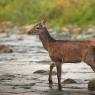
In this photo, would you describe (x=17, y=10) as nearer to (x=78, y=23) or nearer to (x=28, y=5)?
(x=28, y=5)

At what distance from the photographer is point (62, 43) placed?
42.6 ft

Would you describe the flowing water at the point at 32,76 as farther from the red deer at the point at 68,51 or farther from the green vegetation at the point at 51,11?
the green vegetation at the point at 51,11

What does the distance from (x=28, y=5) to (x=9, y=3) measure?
572 cm

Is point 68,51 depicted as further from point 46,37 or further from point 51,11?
point 51,11

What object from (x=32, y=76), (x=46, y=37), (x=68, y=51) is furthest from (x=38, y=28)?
(x=32, y=76)

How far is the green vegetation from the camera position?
44009 mm

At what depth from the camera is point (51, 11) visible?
50.2 m

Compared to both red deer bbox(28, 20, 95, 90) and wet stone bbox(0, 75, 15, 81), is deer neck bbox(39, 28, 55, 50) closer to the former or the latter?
red deer bbox(28, 20, 95, 90)

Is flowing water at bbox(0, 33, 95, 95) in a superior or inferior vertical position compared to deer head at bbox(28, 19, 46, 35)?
inferior

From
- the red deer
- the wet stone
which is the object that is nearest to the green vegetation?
the wet stone

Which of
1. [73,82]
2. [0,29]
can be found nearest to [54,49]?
[73,82]

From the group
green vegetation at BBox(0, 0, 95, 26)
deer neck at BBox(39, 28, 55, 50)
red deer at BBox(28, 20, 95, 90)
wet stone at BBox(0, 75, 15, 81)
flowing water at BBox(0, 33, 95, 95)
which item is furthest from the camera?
green vegetation at BBox(0, 0, 95, 26)

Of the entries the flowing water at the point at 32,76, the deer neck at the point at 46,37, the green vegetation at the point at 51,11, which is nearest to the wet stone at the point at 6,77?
the flowing water at the point at 32,76

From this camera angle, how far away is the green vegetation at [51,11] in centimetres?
4401
